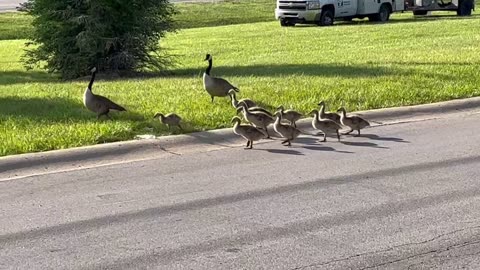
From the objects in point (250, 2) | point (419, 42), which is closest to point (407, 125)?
point (419, 42)

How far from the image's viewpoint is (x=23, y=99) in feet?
44.6

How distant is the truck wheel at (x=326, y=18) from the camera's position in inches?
1421

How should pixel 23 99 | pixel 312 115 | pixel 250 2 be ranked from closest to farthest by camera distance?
pixel 312 115, pixel 23 99, pixel 250 2

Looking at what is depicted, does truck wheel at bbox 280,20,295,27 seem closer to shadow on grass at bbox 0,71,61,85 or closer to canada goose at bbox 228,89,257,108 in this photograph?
shadow on grass at bbox 0,71,61,85

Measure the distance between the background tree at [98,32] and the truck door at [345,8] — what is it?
58.6 feet

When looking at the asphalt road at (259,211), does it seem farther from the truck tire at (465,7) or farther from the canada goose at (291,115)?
the truck tire at (465,7)

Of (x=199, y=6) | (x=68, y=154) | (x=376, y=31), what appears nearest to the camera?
(x=68, y=154)

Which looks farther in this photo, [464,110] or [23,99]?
[23,99]

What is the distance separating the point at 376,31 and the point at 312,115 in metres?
19.2

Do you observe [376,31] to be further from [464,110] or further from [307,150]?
[307,150]

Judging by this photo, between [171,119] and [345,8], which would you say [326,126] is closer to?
[171,119]

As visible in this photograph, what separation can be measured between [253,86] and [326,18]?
23021 mm

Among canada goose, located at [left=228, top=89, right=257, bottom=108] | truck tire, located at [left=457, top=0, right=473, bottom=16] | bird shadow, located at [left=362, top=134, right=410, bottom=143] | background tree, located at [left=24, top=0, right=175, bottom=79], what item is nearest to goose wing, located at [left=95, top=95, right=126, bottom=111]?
canada goose, located at [left=228, top=89, right=257, bottom=108]

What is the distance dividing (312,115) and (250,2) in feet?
136
